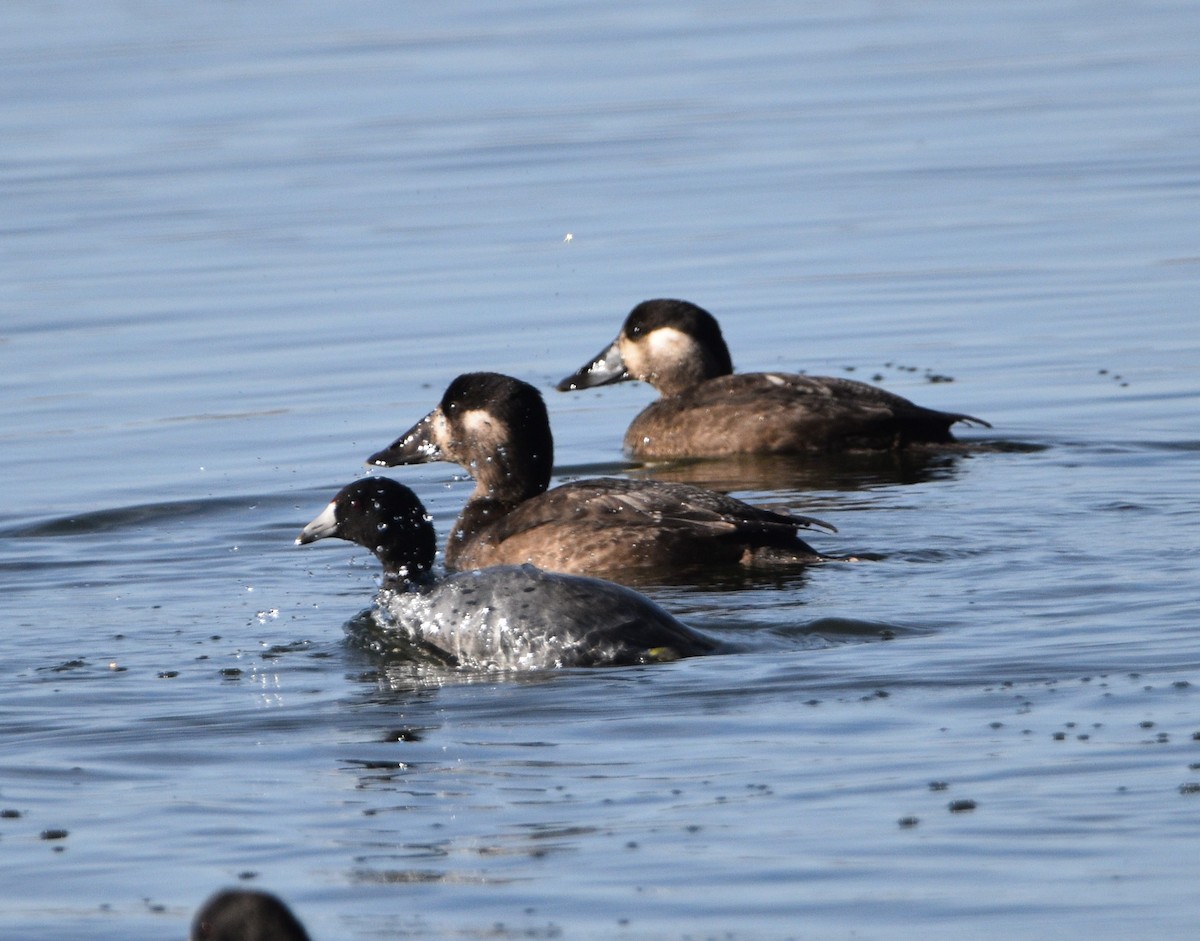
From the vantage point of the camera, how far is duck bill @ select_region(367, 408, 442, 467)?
1229cm

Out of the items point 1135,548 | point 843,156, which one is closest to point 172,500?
point 1135,548

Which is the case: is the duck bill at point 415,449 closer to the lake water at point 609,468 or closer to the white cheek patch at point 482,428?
the white cheek patch at point 482,428

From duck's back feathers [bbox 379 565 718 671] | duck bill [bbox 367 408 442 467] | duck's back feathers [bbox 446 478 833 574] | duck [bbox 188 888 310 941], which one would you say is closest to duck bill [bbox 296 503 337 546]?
duck's back feathers [bbox 379 565 718 671]

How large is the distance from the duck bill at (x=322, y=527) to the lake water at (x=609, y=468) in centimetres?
35

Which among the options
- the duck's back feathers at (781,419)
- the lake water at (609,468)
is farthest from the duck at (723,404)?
the lake water at (609,468)

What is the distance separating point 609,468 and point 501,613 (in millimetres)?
4985

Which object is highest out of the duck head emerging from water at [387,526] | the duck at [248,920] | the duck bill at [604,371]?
the duck bill at [604,371]

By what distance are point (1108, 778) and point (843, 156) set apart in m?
16.6

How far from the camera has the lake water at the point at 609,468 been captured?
652 centimetres

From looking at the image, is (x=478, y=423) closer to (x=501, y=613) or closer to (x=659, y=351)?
(x=501, y=613)

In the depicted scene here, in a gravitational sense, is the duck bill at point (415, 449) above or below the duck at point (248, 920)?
above

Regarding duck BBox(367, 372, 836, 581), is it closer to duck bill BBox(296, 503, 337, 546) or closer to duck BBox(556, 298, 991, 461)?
duck bill BBox(296, 503, 337, 546)

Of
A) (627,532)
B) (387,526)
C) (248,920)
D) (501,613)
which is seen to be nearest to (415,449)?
(627,532)

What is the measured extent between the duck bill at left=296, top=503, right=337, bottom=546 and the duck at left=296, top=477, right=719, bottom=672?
0.40ft
